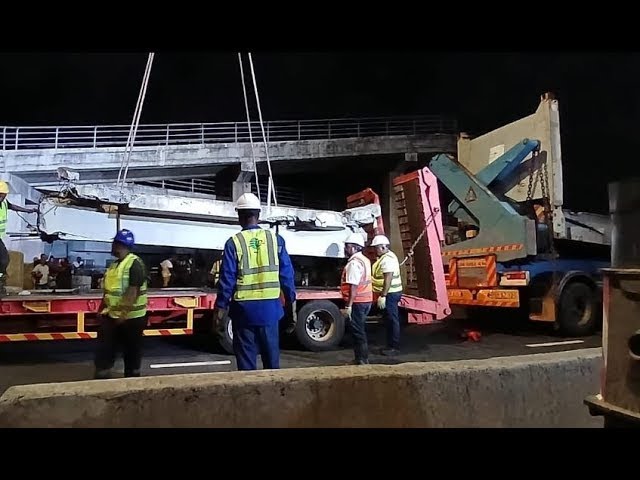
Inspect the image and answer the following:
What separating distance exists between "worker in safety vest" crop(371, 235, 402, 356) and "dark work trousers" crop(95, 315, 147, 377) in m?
3.16

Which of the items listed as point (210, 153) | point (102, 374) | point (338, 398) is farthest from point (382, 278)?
point (210, 153)

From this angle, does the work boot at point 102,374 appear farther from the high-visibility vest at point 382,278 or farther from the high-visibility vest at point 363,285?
the high-visibility vest at point 382,278

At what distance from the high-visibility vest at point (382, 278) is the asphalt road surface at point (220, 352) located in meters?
0.86

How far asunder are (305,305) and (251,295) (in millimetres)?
3435

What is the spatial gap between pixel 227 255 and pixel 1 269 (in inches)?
134

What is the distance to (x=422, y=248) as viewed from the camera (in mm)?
8398

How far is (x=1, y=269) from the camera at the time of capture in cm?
597

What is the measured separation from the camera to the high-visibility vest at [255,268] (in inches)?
160

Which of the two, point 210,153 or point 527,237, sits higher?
point 210,153

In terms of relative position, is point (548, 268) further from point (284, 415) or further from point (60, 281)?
point (60, 281)

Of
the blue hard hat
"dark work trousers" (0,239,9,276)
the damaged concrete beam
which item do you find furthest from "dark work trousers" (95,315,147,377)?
the damaged concrete beam

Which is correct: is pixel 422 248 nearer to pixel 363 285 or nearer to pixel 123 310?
pixel 363 285

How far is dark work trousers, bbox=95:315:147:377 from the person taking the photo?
4.89 m
